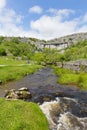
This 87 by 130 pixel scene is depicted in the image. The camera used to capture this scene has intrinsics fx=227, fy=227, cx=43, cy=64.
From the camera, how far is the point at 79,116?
3198cm

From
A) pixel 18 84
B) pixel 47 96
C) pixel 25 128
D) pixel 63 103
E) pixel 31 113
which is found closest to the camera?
pixel 25 128

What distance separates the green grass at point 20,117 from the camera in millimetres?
24516

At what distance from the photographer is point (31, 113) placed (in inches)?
1093

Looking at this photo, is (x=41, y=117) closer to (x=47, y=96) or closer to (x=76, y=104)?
(x=76, y=104)

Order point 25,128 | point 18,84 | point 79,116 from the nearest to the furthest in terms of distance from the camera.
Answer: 1. point 25,128
2. point 79,116
3. point 18,84

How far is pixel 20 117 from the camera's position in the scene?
85.0 feet

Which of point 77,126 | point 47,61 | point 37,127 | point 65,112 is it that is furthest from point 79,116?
point 47,61

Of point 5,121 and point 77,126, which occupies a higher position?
point 5,121

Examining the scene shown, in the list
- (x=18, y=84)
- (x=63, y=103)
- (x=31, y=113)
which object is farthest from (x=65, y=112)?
(x=18, y=84)

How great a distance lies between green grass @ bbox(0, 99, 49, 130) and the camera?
80.4ft

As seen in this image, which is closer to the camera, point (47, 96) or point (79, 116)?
point (79, 116)

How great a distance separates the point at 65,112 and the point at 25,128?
31.1 ft

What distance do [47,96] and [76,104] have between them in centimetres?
730

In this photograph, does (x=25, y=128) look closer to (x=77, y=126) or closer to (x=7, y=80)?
(x=77, y=126)
